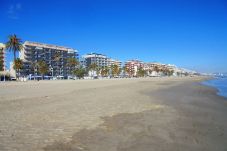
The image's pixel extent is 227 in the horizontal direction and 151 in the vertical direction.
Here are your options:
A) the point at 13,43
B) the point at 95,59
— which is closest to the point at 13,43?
the point at 13,43

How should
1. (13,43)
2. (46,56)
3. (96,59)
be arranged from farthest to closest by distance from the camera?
(96,59) < (46,56) < (13,43)

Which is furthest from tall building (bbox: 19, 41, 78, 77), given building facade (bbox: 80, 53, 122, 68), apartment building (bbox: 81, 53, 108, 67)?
apartment building (bbox: 81, 53, 108, 67)

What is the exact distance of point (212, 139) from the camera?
6547 millimetres

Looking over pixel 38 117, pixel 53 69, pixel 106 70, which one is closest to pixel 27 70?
pixel 53 69

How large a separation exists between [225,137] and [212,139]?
1.52 feet

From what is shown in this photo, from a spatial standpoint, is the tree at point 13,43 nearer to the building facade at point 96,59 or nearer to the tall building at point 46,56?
the tall building at point 46,56

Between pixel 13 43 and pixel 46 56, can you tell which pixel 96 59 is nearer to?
pixel 46 56

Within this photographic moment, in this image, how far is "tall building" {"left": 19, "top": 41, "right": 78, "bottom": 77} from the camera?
12036 cm

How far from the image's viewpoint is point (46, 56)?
132 m

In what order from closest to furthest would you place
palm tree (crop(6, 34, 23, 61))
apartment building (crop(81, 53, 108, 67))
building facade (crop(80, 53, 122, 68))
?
palm tree (crop(6, 34, 23, 61)) → building facade (crop(80, 53, 122, 68)) → apartment building (crop(81, 53, 108, 67))

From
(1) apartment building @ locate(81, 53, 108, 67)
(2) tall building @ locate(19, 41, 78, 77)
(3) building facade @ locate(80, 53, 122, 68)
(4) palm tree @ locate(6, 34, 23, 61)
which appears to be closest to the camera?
(4) palm tree @ locate(6, 34, 23, 61)

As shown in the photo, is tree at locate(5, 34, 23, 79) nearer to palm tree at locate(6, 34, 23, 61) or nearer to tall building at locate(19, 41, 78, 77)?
palm tree at locate(6, 34, 23, 61)

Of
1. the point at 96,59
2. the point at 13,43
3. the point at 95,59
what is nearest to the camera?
the point at 13,43

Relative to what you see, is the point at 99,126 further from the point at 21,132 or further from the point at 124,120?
the point at 21,132
